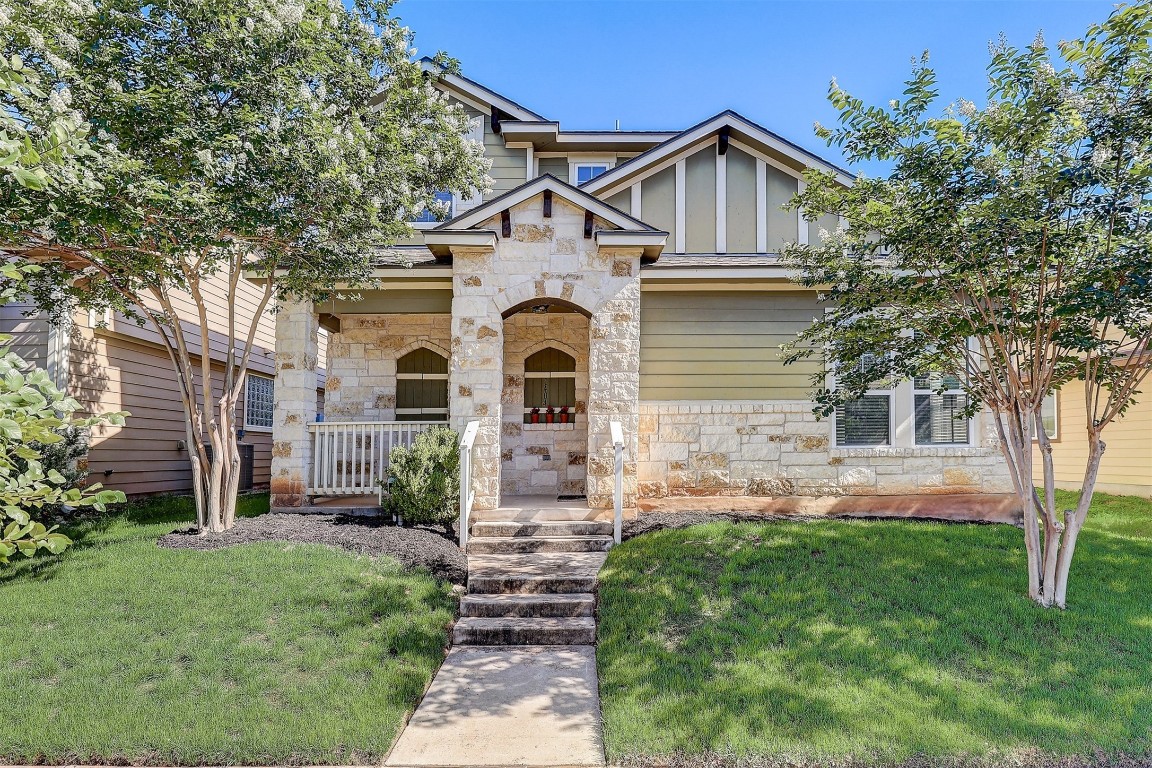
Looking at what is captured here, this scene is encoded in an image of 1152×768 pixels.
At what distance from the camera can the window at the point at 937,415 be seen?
29.8ft

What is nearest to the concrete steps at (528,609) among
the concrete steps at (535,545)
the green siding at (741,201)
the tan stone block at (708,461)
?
the concrete steps at (535,545)

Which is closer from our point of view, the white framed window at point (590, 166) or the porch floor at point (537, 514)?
the porch floor at point (537, 514)

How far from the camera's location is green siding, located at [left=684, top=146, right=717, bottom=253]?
1003 centimetres

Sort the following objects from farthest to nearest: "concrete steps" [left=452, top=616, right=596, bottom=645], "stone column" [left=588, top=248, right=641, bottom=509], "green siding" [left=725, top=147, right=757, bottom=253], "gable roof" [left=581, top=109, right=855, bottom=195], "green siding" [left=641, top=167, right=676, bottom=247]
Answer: "green siding" [left=641, top=167, right=676, bottom=247], "green siding" [left=725, top=147, right=757, bottom=253], "gable roof" [left=581, top=109, right=855, bottom=195], "stone column" [left=588, top=248, right=641, bottom=509], "concrete steps" [left=452, top=616, right=596, bottom=645]

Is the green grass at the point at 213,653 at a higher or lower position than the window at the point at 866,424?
lower

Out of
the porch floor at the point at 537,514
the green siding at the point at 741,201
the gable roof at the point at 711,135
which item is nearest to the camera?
the porch floor at the point at 537,514

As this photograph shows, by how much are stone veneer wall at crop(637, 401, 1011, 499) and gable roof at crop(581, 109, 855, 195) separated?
3646 mm

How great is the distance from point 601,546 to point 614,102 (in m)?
9.27

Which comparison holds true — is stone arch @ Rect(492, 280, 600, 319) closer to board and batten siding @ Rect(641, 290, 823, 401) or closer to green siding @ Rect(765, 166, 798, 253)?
board and batten siding @ Rect(641, 290, 823, 401)

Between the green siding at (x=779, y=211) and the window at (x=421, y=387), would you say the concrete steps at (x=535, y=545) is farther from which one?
the green siding at (x=779, y=211)

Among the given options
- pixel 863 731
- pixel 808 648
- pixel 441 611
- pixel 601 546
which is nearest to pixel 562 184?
pixel 601 546

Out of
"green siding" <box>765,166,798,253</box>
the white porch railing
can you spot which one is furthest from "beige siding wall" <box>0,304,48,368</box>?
"green siding" <box>765,166,798,253</box>

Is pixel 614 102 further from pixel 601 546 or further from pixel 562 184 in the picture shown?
pixel 601 546

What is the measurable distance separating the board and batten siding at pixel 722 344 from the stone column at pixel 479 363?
89.3 inches
